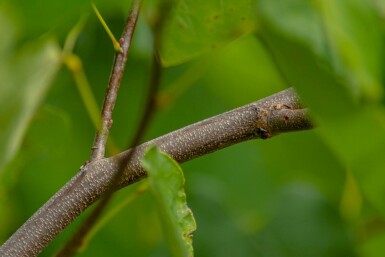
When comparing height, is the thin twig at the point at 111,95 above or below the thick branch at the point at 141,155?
above

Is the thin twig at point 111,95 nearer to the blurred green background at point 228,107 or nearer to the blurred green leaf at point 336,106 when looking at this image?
the blurred green background at point 228,107

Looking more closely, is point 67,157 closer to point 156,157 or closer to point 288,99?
point 288,99

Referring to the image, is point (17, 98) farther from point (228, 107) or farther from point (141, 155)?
point (228, 107)

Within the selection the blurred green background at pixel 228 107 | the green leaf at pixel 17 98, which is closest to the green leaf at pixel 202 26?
the blurred green background at pixel 228 107

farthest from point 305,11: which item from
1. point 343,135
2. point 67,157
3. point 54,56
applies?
point 67,157

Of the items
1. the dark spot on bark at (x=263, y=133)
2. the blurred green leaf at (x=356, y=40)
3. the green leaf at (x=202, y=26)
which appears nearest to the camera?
the blurred green leaf at (x=356, y=40)

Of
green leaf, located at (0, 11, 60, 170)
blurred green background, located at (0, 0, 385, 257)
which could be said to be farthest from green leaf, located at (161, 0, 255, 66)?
green leaf, located at (0, 11, 60, 170)

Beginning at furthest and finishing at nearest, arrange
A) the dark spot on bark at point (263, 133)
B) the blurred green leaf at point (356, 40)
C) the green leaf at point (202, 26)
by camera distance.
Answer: the dark spot on bark at point (263, 133), the green leaf at point (202, 26), the blurred green leaf at point (356, 40)
